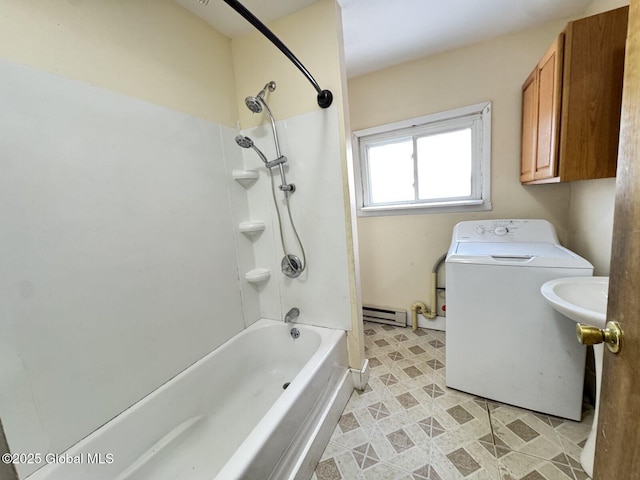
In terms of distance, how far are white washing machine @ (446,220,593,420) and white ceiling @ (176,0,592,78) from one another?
1.46 metres

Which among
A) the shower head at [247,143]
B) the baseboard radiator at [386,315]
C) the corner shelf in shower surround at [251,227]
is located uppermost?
the shower head at [247,143]

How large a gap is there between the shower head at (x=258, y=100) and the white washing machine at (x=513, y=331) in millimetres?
1469

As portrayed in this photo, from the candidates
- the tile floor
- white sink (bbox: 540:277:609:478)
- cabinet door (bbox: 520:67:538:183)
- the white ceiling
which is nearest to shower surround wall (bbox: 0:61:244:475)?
the white ceiling

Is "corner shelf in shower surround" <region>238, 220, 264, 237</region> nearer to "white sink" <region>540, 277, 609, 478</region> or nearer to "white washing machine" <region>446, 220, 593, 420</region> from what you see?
"white washing machine" <region>446, 220, 593, 420</region>

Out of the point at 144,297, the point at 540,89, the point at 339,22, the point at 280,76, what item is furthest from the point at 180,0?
the point at 540,89

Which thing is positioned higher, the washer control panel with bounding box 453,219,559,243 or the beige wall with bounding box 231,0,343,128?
the beige wall with bounding box 231,0,343,128

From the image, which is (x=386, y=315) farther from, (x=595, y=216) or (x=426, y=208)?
(x=595, y=216)

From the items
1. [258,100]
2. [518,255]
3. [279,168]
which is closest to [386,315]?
[518,255]

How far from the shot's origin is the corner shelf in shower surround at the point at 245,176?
167 cm

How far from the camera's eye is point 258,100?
1.47 metres

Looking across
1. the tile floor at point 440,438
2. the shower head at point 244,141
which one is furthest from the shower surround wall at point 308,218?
the tile floor at point 440,438

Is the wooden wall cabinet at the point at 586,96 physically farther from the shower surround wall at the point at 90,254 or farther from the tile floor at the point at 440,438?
the shower surround wall at the point at 90,254

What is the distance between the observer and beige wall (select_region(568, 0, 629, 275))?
53.4 inches

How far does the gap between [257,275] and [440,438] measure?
1405 mm
